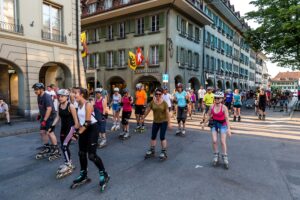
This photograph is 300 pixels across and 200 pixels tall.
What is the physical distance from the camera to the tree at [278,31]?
1739 centimetres

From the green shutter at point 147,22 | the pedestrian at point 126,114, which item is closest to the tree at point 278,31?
the green shutter at point 147,22

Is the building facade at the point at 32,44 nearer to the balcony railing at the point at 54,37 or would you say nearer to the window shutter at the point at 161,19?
the balcony railing at the point at 54,37

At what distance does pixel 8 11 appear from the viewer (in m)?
11.7

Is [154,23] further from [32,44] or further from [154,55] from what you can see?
[32,44]

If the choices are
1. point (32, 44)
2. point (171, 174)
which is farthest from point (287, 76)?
point (171, 174)

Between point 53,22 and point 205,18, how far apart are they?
17.3m

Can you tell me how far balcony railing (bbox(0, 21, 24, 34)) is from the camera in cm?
1134

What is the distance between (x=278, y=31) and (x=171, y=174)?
18.7 m

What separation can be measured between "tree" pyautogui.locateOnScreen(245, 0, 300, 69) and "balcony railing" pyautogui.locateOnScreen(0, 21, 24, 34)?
17.5m

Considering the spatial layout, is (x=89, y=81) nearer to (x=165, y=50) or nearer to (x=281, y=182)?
(x=165, y=50)

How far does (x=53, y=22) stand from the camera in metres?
13.9

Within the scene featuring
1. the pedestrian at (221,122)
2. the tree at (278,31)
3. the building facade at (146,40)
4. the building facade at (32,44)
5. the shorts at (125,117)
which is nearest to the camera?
the pedestrian at (221,122)

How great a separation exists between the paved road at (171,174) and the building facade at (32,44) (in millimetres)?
5649

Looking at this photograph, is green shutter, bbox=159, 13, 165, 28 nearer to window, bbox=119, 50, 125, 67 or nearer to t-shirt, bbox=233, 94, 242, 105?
window, bbox=119, 50, 125, 67
